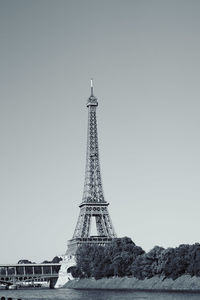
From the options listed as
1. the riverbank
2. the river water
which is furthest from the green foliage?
the river water

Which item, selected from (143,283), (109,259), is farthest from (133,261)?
(143,283)

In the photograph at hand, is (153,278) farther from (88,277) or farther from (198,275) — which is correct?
(88,277)

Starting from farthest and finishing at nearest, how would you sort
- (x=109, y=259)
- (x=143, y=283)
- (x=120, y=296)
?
(x=109, y=259) < (x=143, y=283) < (x=120, y=296)

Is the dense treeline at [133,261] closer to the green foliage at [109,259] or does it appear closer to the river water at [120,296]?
the green foliage at [109,259]

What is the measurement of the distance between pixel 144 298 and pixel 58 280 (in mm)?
106479

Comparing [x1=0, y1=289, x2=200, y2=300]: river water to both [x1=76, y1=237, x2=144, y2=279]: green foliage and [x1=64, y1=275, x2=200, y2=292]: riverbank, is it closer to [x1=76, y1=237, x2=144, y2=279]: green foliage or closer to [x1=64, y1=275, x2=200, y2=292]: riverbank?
[x1=64, y1=275, x2=200, y2=292]: riverbank

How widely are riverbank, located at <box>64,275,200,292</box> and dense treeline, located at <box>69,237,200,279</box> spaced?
1.23m

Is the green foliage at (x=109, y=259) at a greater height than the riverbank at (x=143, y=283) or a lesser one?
greater

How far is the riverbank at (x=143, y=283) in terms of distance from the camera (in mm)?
119800

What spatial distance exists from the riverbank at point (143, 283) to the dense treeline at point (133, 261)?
1233 millimetres

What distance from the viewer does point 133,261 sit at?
14962cm

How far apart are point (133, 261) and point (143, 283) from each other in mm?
14039

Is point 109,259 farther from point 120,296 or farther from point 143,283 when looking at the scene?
point 120,296

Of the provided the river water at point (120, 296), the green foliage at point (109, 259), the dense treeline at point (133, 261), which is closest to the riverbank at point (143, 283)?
the dense treeline at point (133, 261)
